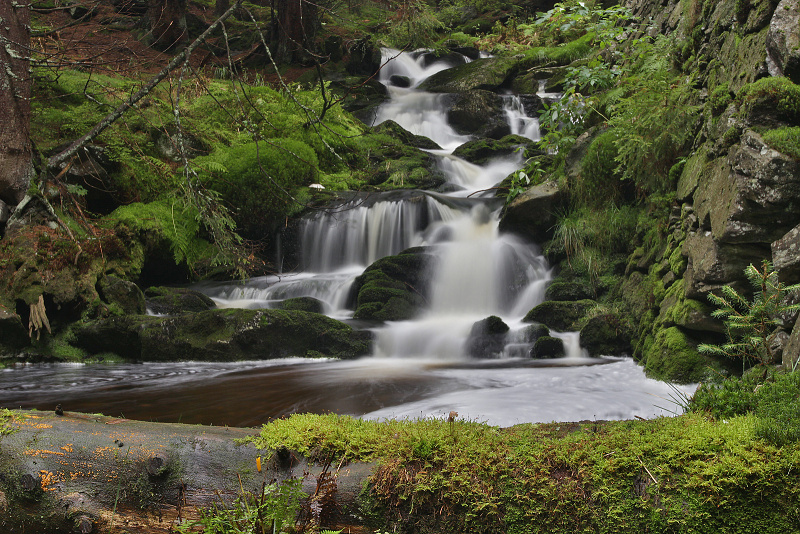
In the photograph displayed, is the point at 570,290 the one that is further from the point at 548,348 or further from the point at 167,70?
the point at 167,70

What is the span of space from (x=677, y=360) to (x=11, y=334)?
329 inches

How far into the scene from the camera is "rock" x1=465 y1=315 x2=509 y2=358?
7.93m

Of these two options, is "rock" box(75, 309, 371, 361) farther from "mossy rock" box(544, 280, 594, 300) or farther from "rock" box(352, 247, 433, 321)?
"mossy rock" box(544, 280, 594, 300)

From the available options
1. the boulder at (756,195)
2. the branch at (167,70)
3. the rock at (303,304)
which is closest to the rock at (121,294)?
the rock at (303,304)

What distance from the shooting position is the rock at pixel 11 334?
6.90m

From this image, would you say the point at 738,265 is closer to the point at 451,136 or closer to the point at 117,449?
the point at 117,449

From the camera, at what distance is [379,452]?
253cm

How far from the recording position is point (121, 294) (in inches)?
324

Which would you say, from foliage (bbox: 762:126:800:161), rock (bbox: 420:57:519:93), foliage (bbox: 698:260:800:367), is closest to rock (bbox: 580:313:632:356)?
foliage (bbox: 698:260:800:367)

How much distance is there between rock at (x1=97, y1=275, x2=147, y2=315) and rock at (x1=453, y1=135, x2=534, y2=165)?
1053 centimetres

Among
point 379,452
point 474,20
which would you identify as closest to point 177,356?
point 379,452

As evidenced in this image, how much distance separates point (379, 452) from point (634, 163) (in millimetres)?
6233

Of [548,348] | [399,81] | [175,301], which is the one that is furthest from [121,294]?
[399,81]

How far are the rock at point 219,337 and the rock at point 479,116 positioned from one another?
12248 mm
